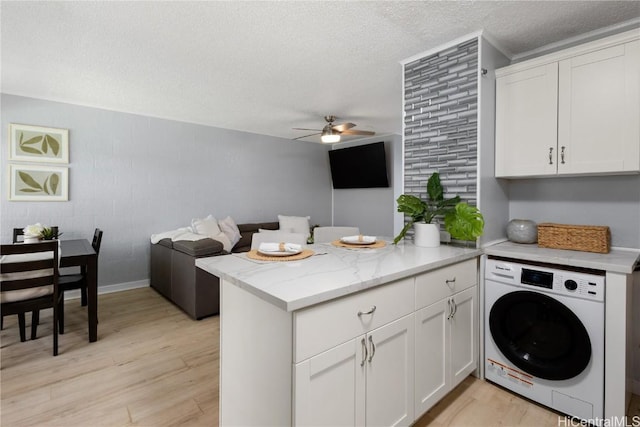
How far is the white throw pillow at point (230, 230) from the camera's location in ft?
14.3

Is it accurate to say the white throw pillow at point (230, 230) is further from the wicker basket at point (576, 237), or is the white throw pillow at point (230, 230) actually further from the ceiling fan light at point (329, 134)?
the wicker basket at point (576, 237)

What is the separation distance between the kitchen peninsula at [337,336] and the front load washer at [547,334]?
0.34 metres

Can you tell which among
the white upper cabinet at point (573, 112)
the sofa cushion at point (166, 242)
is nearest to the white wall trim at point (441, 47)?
the white upper cabinet at point (573, 112)

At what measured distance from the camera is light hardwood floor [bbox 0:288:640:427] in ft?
5.44

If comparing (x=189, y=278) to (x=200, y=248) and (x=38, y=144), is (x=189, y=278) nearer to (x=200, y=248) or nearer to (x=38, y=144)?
(x=200, y=248)

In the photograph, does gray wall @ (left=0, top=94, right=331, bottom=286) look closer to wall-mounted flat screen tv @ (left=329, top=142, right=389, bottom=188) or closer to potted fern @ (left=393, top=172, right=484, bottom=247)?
wall-mounted flat screen tv @ (left=329, top=142, right=389, bottom=188)

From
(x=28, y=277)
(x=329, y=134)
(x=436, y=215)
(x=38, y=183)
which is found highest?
(x=329, y=134)

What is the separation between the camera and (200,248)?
3.04 metres

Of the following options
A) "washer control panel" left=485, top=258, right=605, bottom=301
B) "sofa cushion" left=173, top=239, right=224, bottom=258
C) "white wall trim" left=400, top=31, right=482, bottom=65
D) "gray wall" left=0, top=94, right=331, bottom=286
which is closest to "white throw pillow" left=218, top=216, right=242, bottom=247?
"gray wall" left=0, top=94, right=331, bottom=286

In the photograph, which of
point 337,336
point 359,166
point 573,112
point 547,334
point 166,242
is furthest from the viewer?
point 359,166

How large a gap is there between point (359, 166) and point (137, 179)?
3.68 metres

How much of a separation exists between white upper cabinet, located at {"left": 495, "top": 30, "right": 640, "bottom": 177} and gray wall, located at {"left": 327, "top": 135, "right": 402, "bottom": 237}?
332 cm

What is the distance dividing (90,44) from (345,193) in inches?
186

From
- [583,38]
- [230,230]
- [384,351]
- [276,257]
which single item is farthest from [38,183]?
[583,38]
